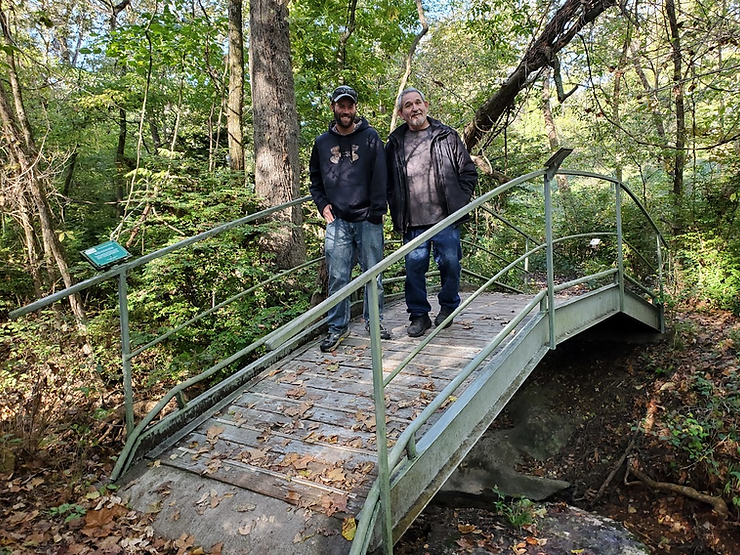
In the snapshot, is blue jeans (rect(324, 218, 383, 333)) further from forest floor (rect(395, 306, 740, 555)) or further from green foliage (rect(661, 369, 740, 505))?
green foliage (rect(661, 369, 740, 505))

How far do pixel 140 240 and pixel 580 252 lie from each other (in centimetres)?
816

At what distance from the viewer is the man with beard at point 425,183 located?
3.78 meters

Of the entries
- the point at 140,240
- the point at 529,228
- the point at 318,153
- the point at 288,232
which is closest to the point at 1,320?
the point at 140,240

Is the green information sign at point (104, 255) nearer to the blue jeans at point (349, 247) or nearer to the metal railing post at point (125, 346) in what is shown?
the metal railing post at point (125, 346)

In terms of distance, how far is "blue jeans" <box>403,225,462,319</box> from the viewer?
3.94m

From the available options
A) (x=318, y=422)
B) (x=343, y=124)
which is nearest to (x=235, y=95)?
(x=343, y=124)

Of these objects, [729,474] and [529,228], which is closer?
[729,474]

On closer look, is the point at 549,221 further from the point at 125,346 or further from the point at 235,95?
the point at 235,95

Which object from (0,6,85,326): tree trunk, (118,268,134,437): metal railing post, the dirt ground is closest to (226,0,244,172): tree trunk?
(0,6,85,326): tree trunk

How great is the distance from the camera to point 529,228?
10.4 meters

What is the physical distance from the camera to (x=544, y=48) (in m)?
6.50

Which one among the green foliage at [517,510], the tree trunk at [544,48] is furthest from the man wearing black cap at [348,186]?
the tree trunk at [544,48]

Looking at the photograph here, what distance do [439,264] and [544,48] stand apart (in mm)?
4170

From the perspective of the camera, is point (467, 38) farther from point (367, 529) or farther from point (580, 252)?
point (367, 529)
